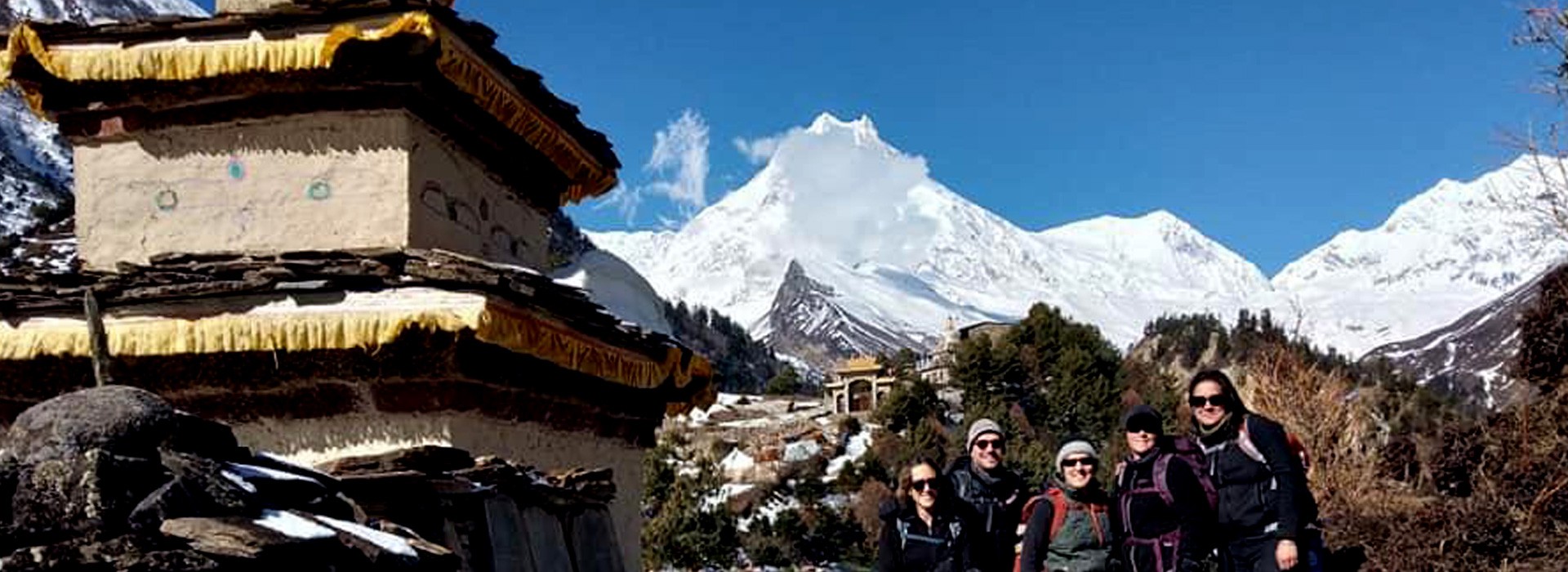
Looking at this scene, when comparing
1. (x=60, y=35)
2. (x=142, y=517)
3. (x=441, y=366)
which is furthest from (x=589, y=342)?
(x=142, y=517)

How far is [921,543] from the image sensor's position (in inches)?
242

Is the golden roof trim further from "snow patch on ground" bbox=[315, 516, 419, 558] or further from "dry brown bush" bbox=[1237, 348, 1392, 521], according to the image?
"dry brown bush" bbox=[1237, 348, 1392, 521]

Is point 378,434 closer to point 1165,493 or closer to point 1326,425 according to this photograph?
point 1165,493

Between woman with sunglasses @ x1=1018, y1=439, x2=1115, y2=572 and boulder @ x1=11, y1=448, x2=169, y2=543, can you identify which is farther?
woman with sunglasses @ x1=1018, y1=439, x2=1115, y2=572

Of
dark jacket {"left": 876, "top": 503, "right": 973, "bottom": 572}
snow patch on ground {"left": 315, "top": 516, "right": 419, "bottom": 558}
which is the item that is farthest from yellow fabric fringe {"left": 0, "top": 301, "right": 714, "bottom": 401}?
snow patch on ground {"left": 315, "top": 516, "right": 419, "bottom": 558}

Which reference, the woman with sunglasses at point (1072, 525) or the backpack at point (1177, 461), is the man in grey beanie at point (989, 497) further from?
the backpack at point (1177, 461)

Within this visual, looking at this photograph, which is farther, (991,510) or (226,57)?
(226,57)

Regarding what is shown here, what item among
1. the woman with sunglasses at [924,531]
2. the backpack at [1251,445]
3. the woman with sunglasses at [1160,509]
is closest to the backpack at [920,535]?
the woman with sunglasses at [924,531]

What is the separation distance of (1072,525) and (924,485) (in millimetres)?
630

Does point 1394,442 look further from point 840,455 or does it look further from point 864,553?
point 840,455

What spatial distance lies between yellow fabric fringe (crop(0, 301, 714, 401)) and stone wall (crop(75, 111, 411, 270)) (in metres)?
1.16

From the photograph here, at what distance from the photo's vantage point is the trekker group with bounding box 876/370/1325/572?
5.70 m

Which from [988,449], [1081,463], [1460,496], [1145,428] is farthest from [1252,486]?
[1460,496]

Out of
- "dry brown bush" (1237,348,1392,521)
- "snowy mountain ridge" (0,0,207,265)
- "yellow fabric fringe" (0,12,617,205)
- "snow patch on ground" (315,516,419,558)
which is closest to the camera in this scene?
"snow patch on ground" (315,516,419,558)
